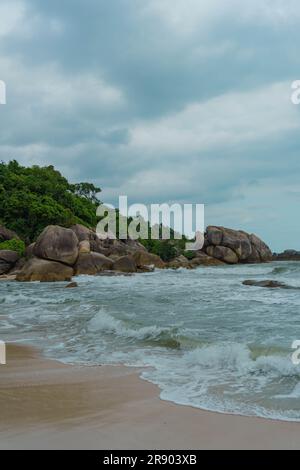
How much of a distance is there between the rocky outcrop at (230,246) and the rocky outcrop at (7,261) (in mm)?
24271

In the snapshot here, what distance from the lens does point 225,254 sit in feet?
155

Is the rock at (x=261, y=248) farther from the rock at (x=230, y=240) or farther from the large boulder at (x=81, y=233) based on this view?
the large boulder at (x=81, y=233)

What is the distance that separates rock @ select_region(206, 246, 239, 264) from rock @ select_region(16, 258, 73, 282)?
24.3 m

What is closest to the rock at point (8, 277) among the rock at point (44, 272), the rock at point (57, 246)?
the rock at point (44, 272)

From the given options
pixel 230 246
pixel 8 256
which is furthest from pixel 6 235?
pixel 230 246

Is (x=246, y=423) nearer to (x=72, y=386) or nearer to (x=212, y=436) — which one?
(x=212, y=436)

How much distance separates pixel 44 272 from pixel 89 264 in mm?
2880

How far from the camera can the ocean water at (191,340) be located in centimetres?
491

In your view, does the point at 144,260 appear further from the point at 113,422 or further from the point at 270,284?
the point at 113,422

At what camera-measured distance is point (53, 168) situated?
5612 cm

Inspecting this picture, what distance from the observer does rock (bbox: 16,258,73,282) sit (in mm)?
24422

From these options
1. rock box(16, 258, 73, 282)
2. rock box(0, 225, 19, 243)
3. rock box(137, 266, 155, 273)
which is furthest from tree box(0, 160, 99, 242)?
rock box(16, 258, 73, 282)

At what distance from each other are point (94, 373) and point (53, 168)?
52.4 meters

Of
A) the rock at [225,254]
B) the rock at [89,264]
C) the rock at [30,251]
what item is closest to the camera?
the rock at [89,264]
